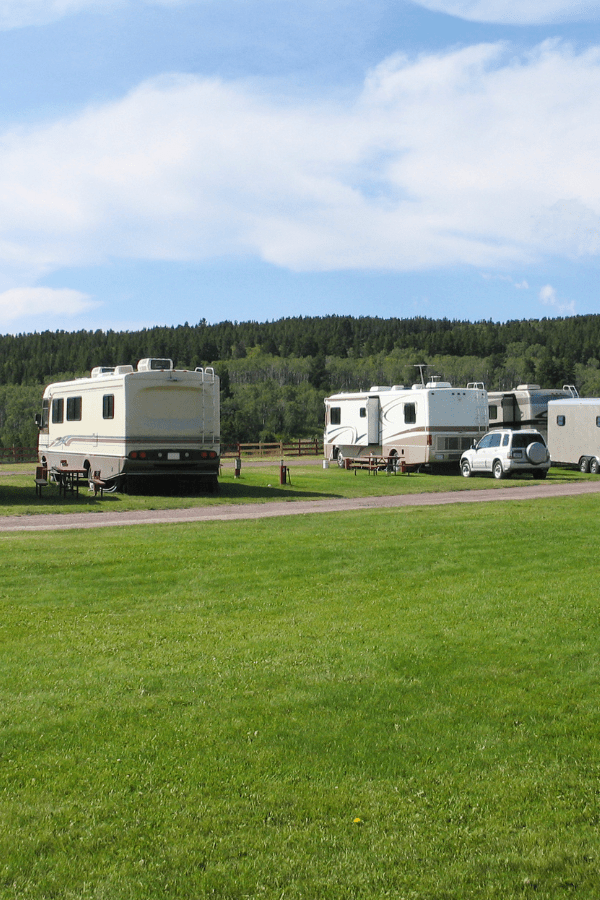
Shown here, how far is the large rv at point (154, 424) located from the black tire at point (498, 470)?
10353 millimetres

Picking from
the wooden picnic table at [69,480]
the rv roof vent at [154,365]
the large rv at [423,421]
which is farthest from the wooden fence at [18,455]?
the rv roof vent at [154,365]

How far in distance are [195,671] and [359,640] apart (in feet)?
5.09

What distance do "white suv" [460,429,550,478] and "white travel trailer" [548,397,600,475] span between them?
12.0 ft

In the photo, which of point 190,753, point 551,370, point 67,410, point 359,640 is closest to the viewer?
point 190,753

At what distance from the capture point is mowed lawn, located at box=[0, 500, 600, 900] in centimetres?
386

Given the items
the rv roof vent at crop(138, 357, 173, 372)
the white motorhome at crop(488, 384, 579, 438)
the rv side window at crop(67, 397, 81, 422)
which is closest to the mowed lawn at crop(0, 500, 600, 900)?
the rv roof vent at crop(138, 357, 173, 372)

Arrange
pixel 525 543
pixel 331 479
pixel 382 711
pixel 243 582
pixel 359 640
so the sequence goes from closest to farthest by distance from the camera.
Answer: pixel 382 711, pixel 359 640, pixel 243 582, pixel 525 543, pixel 331 479

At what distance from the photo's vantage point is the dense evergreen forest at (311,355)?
117 m

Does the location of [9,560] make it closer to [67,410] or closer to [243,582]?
[243,582]

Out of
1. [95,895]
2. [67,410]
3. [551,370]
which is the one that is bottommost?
[95,895]

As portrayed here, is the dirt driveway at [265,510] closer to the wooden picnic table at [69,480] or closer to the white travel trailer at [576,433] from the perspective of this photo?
the wooden picnic table at [69,480]

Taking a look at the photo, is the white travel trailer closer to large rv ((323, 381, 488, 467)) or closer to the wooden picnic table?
large rv ((323, 381, 488, 467))

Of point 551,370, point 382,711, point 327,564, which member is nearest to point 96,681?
point 382,711

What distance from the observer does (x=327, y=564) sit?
11.1m
